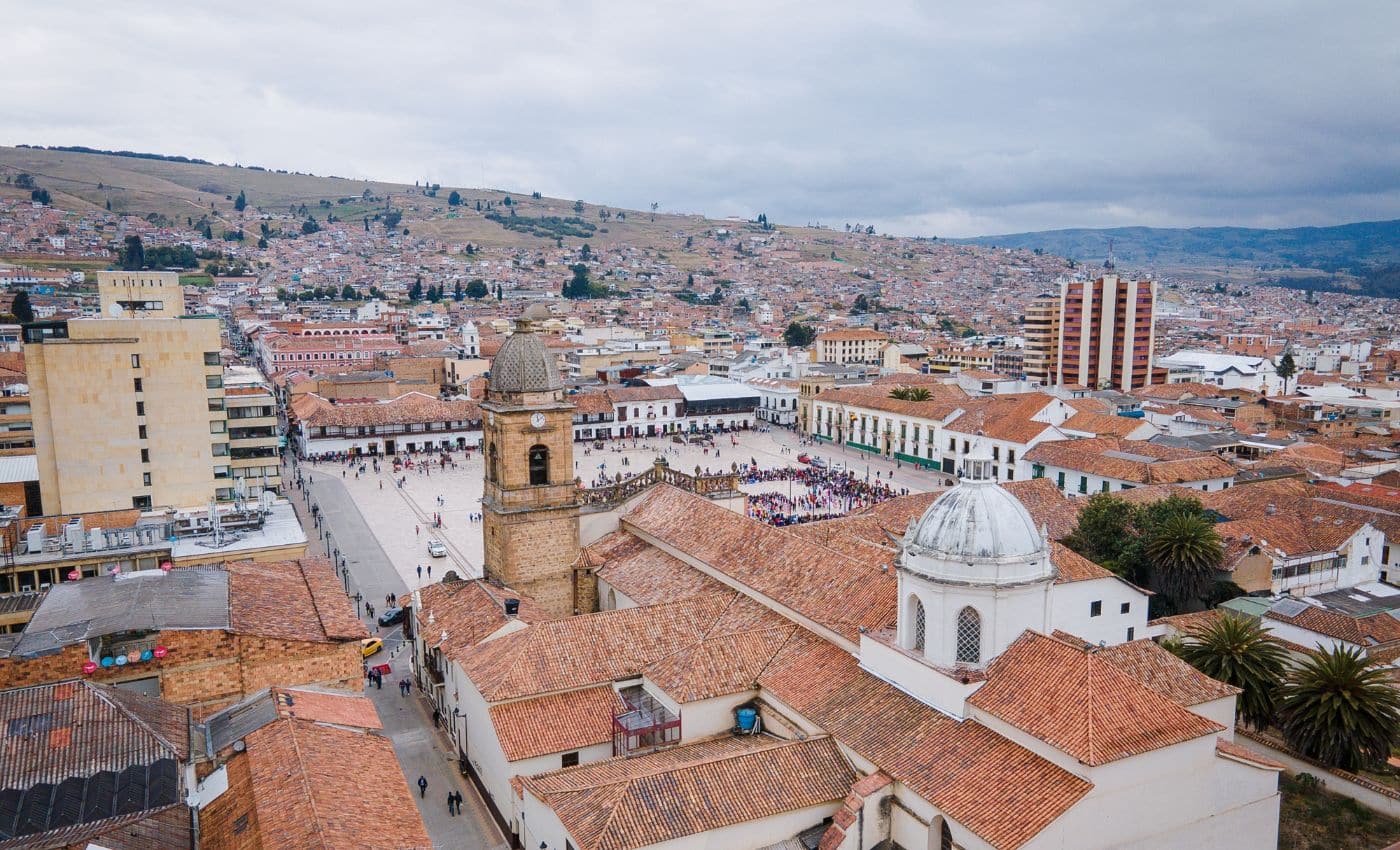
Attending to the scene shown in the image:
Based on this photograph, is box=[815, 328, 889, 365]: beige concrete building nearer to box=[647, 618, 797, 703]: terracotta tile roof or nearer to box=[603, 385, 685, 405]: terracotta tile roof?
box=[603, 385, 685, 405]: terracotta tile roof

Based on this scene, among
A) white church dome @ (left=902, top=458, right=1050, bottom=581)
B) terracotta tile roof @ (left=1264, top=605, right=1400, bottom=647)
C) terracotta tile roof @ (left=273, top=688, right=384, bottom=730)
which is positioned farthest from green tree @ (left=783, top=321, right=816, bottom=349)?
terracotta tile roof @ (left=273, top=688, right=384, bottom=730)

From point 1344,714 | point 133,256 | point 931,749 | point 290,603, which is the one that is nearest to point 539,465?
point 290,603

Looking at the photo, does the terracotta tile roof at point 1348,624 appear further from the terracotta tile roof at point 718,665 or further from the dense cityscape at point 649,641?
the terracotta tile roof at point 718,665

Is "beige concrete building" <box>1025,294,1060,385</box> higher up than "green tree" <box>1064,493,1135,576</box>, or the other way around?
"beige concrete building" <box>1025,294,1060,385</box>

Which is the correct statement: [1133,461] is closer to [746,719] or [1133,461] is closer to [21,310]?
[746,719]

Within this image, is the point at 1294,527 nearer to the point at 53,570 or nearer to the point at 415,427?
the point at 53,570

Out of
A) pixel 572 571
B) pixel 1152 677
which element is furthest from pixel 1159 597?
pixel 572 571

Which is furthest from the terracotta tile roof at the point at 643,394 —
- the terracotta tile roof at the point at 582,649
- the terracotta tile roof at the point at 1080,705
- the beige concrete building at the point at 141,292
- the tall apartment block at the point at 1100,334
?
the terracotta tile roof at the point at 1080,705
